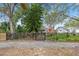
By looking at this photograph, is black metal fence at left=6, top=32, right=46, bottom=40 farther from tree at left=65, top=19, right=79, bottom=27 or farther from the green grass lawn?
tree at left=65, top=19, right=79, bottom=27

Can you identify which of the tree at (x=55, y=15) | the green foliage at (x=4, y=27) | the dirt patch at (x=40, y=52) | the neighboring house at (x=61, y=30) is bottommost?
the dirt patch at (x=40, y=52)

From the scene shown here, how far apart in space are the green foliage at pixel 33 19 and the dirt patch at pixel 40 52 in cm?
16

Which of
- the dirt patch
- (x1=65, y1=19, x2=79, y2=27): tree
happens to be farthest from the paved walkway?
(x1=65, y1=19, x2=79, y2=27): tree

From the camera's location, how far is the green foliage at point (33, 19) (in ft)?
11.2

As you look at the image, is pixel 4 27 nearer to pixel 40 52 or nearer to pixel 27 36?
pixel 27 36

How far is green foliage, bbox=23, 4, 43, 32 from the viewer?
3.41 meters

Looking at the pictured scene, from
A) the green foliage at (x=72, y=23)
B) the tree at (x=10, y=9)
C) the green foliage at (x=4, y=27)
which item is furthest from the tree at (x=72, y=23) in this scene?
the green foliage at (x=4, y=27)

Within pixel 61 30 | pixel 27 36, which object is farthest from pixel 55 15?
pixel 27 36

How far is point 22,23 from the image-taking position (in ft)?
11.2

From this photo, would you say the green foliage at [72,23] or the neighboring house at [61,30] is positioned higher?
the green foliage at [72,23]

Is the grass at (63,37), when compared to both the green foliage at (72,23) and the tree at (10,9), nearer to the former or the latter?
the green foliage at (72,23)

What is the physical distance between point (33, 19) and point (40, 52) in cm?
26

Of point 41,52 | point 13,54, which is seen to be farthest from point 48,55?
point 13,54

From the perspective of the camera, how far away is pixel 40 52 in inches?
134
